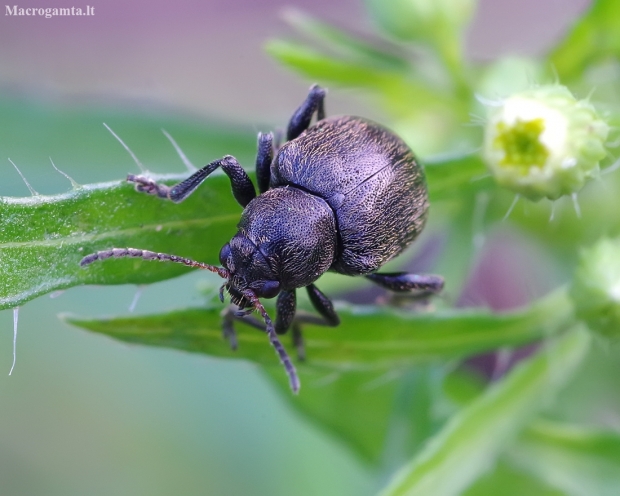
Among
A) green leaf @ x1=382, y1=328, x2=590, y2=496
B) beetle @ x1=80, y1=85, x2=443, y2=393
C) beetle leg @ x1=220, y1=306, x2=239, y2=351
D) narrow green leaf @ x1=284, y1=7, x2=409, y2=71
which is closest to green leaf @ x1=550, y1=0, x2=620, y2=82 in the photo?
narrow green leaf @ x1=284, y1=7, x2=409, y2=71

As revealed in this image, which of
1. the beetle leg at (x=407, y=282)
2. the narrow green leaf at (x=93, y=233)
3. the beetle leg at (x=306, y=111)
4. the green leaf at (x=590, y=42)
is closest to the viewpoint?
the narrow green leaf at (x=93, y=233)

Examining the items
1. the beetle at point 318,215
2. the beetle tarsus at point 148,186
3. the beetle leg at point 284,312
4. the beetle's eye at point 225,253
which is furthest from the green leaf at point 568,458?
the beetle tarsus at point 148,186

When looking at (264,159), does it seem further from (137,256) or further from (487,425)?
(487,425)

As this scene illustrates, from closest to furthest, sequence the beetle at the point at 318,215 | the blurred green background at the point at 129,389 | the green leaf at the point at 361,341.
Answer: the green leaf at the point at 361,341 < the beetle at the point at 318,215 < the blurred green background at the point at 129,389

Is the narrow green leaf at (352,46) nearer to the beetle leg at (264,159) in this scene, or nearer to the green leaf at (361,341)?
the beetle leg at (264,159)

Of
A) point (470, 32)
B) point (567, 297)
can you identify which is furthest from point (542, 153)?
point (470, 32)

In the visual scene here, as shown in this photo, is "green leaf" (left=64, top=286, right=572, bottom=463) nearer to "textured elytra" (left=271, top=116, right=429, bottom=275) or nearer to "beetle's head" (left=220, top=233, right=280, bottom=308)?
"beetle's head" (left=220, top=233, right=280, bottom=308)
